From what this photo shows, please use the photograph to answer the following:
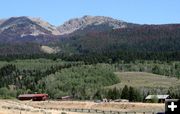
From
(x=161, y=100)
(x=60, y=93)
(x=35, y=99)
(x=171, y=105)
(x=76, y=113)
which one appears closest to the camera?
(x=171, y=105)

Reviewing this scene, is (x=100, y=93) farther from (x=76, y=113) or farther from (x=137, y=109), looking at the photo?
(x=76, y=113)

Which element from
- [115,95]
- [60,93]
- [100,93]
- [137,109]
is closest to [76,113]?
[137,109]

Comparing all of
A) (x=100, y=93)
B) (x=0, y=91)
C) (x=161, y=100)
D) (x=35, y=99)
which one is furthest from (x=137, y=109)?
(x=0, y=91)

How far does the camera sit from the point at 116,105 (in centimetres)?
11725

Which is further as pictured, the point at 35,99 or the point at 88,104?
the point at 35,99

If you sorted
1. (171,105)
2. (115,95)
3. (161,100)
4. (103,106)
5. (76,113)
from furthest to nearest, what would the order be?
1. (115,95)
2. (161,100)
3. (103,106)
4. (76,113)
5. (171,105)

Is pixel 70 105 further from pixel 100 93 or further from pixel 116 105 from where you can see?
pixel 100 93

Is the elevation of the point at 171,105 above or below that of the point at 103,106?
above

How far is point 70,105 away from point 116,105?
410 inches

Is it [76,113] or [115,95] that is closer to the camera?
[76,113]

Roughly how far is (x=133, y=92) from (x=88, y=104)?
115ft

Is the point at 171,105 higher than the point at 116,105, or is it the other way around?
the point at 171,105

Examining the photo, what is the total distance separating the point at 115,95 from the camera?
15950 centimetres

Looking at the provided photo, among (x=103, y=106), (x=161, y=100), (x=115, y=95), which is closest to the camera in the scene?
(x=103, y=106)
